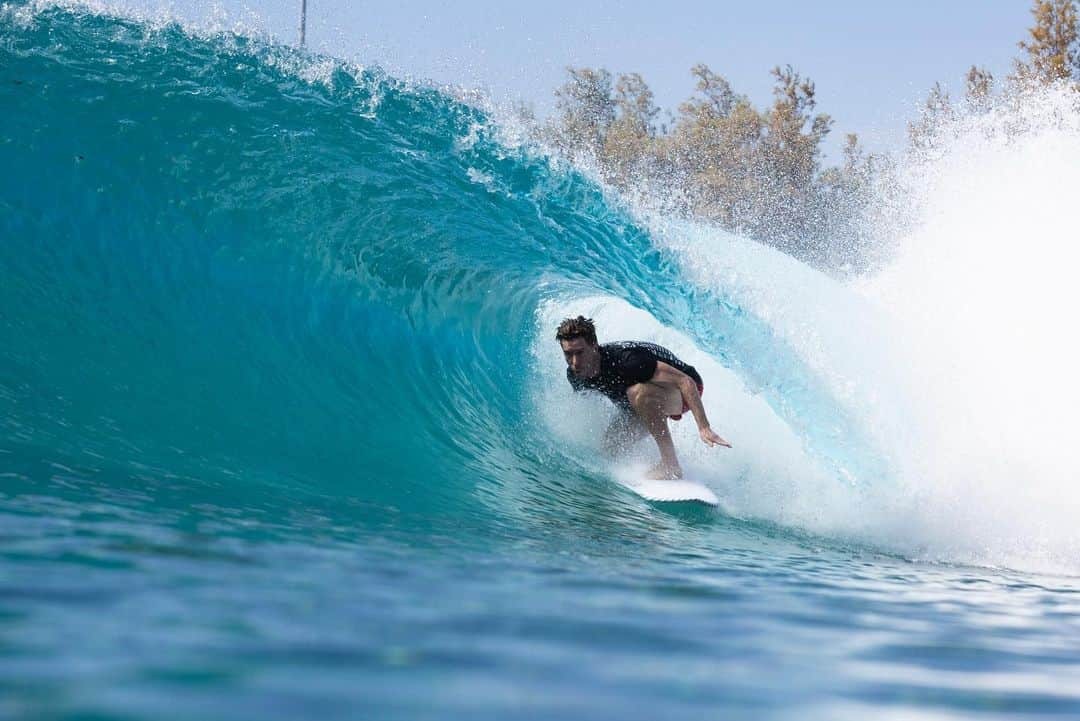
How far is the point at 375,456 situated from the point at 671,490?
5.30 feet

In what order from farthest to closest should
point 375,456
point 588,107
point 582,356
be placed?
point 588,107 → point 582,356 → point 375,456

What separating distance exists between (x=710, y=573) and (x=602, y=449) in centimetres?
354

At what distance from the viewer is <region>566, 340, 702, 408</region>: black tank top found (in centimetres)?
616

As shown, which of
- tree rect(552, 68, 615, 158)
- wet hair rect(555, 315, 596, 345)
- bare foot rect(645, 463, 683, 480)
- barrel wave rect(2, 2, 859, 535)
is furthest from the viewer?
tree rect(552, 68, 615, 158)

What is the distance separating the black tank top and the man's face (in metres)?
0.05

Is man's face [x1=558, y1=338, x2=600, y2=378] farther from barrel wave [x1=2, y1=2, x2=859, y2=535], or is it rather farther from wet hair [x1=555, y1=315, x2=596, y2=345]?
barrel wave [x1=2, y1=2, x2=859, y2=535]

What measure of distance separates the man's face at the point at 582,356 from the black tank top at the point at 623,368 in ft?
0.17

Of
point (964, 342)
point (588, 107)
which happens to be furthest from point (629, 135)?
point (964, 342)

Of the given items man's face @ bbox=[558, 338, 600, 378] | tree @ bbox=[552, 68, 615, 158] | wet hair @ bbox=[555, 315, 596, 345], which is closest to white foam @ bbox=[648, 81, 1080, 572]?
man's face @ bbox=[558, 338, 600, 378]

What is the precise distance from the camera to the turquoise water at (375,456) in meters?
1.67

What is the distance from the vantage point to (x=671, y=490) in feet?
18.9

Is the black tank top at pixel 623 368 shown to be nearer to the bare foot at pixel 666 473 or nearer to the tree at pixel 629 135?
the bare foot at pixel 666 473

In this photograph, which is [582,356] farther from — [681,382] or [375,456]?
[375,456]

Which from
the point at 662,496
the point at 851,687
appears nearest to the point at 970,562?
the point at 662,496
